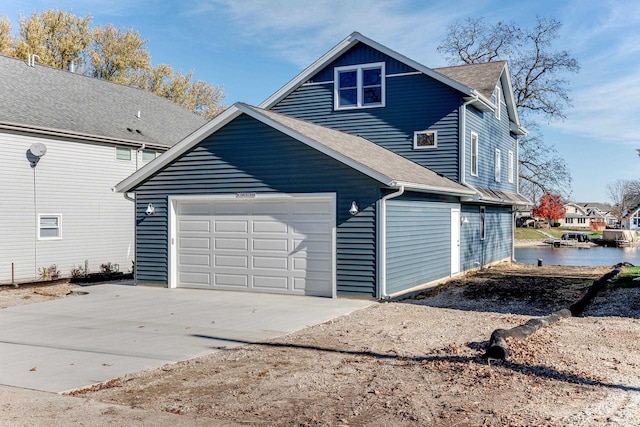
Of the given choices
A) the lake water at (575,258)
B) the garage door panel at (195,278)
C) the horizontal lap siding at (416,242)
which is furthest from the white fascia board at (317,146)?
the lake water at (575,258)

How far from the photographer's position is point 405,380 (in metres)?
6.55

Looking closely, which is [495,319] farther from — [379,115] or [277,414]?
[379,115]

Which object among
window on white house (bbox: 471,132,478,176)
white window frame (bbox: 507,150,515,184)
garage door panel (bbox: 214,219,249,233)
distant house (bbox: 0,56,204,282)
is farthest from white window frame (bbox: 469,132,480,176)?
distant house (bbox: 0,56,204,282)

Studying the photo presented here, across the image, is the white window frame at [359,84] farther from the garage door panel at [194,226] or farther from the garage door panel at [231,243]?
the garage door panel at [231,243]

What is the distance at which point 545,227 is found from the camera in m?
88.4

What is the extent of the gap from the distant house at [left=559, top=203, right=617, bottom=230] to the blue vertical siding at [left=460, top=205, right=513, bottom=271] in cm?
8541

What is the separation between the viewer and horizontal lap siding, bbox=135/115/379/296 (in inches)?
514

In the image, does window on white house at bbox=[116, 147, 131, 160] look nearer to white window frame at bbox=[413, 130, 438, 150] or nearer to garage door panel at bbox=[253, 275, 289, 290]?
garage door panel at bbox=[253, 275, 289, 290]

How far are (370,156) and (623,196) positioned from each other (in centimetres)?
10790

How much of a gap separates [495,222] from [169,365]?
60.2 ft

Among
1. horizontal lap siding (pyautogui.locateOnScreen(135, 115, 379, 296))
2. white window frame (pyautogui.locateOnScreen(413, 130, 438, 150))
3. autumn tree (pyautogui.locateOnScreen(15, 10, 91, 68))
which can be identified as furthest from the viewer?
autumn tree (pyautogui.locateOnScreen(15, 10, 91, 68))

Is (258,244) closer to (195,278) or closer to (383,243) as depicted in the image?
(195,278)

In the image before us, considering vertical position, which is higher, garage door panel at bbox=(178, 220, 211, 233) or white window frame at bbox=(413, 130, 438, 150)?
white window frame at bbox=(413, 130, 438, 150)

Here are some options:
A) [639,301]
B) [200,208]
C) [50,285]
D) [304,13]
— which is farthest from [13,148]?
[639,301]
